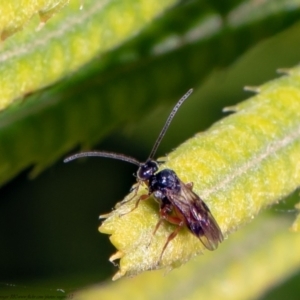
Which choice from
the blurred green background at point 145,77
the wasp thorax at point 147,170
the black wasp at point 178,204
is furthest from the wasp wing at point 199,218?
the blurred green background at point 145,77

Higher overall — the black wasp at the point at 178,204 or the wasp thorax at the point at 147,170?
the wasp thorax at the point at 147,170

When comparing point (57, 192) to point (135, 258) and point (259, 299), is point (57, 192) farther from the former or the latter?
point (135, 258)

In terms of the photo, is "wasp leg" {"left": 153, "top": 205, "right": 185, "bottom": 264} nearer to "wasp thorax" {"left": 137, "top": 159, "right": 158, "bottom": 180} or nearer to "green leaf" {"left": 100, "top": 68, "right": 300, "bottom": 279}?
"green leaf" {"left": 100, "top": 68, "right": 300, "bottom": 279}

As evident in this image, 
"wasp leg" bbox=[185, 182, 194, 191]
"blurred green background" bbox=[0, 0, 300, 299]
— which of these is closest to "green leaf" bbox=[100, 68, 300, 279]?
"wasp leg" bbox=[185, 182, 194, 191]

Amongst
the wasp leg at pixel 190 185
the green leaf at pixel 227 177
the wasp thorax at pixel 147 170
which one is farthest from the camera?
the wasp thorax at pixel 147 170

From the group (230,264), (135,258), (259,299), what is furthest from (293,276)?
(135,258)

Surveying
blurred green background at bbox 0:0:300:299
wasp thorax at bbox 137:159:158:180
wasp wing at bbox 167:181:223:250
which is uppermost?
blurred green background at bbox 0:0:300:299

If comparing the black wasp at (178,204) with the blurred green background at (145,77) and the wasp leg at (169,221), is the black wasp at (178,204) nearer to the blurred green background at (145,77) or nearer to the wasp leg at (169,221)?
the wasp leg at (169,221)
